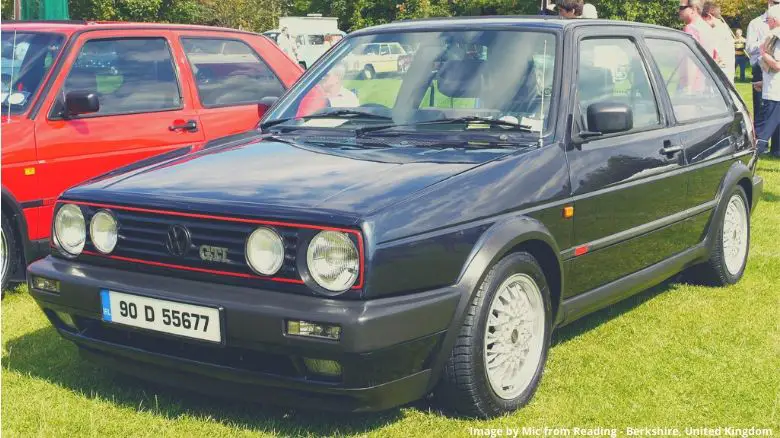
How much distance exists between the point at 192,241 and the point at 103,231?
515 mm

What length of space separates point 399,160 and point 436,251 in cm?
61

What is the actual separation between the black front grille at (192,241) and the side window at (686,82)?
9.68 feet

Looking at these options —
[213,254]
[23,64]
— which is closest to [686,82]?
[213,254]

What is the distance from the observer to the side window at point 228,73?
282 inches

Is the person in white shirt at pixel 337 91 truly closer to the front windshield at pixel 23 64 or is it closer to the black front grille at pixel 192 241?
the black front grille at pixel 192 241

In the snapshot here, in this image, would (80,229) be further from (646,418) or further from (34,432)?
(646,418)

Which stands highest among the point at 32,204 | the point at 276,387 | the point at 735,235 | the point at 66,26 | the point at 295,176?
the point at 66,26

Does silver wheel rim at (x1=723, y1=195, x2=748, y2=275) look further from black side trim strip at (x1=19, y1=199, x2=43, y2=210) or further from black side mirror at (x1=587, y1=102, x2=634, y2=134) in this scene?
black side trim strip at (x1=19, y1=199, x2=43, y2=210)

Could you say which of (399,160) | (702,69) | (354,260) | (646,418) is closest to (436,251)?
(354,260)

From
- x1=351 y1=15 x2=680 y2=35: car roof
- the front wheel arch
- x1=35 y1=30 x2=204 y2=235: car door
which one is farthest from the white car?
x1=35 y1=30 x2=204 y2=235: car door

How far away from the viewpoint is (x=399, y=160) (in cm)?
403

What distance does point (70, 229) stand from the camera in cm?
407

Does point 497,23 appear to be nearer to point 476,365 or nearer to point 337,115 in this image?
point 337,115

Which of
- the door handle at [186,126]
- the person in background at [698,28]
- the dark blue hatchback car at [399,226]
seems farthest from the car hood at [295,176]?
the person in background at [698,28]
